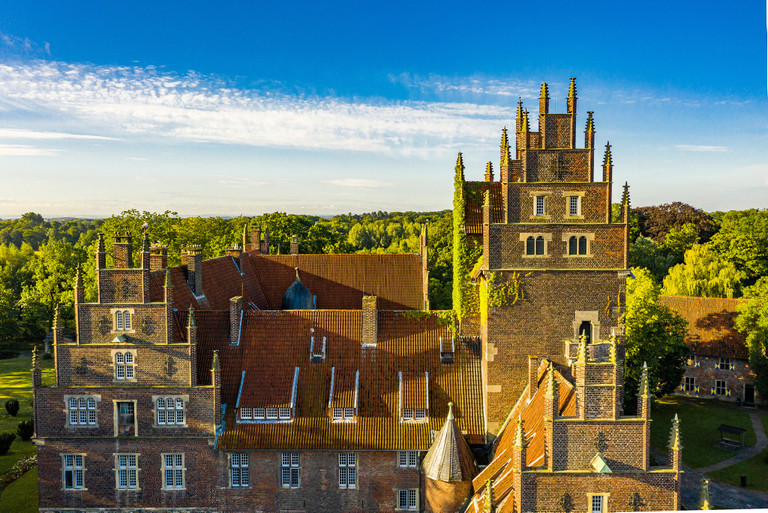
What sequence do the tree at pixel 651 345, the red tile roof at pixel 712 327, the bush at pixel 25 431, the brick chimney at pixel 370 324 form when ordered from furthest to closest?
the red tile roof at pixel 712 327, the bush at pixel 25 431, the tree at pixel 651 345, the brick chimney at pixel 370 324

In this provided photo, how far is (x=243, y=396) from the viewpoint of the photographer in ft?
73.1

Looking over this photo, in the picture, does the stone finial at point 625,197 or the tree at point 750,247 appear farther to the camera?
the tree at point 750,247

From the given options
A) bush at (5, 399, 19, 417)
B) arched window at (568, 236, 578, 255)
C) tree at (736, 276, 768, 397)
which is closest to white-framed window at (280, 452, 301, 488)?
arched window at (568, 236, 578, 255)

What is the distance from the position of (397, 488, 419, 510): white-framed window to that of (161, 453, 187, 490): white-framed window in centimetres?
782

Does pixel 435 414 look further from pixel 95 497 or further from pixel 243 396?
pixel 95 497

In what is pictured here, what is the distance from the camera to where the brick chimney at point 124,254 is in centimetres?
2239

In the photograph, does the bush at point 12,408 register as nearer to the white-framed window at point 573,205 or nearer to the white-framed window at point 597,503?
the white-framed window at point 573,205

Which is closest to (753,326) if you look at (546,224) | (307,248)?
(546,224)

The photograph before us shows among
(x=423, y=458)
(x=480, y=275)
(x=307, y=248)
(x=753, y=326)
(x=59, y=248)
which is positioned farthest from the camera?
(x=59, y=248)

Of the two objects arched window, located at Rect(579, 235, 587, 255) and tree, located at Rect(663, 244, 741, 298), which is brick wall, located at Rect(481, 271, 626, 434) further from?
tree, located at Rect(663, 244, 741, 298)

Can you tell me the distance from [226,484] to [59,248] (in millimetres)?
53370

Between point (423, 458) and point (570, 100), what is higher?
point (570, 100)

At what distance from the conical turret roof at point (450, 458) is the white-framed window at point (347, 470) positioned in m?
2.63

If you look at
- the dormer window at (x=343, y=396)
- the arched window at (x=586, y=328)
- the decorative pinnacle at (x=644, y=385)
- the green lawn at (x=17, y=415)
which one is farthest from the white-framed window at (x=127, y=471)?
the decorative pinnacle at (x=644, y=385)
